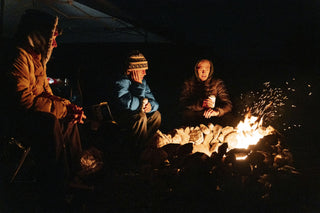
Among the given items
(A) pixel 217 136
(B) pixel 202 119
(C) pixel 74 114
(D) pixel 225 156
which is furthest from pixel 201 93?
(C) pixel 74 114

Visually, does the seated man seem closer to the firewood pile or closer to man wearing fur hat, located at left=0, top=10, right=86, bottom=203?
the firewood pile

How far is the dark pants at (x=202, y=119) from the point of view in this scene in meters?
4.74

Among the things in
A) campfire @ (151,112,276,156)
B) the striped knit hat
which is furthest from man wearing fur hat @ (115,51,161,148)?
campfire @ (151,112,276,156)

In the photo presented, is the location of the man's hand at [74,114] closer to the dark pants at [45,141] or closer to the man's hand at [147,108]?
the dark pants at [45,141]

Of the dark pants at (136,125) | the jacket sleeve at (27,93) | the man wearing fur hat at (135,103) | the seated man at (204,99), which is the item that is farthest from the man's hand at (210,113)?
the jacket sleeve at (27,93)

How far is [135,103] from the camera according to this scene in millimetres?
4148

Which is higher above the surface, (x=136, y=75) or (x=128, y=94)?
(x=136, y=75)

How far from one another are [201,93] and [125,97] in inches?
56.3

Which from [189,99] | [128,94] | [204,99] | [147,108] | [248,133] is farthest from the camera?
[189,99]

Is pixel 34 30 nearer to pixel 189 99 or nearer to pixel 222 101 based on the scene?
pixel 189 99

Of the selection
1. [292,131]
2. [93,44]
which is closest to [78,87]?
[93,44]

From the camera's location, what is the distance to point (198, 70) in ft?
16.6

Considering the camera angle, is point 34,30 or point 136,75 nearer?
point 34,30

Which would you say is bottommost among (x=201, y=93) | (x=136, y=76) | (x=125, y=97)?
(x=125, y=97)
